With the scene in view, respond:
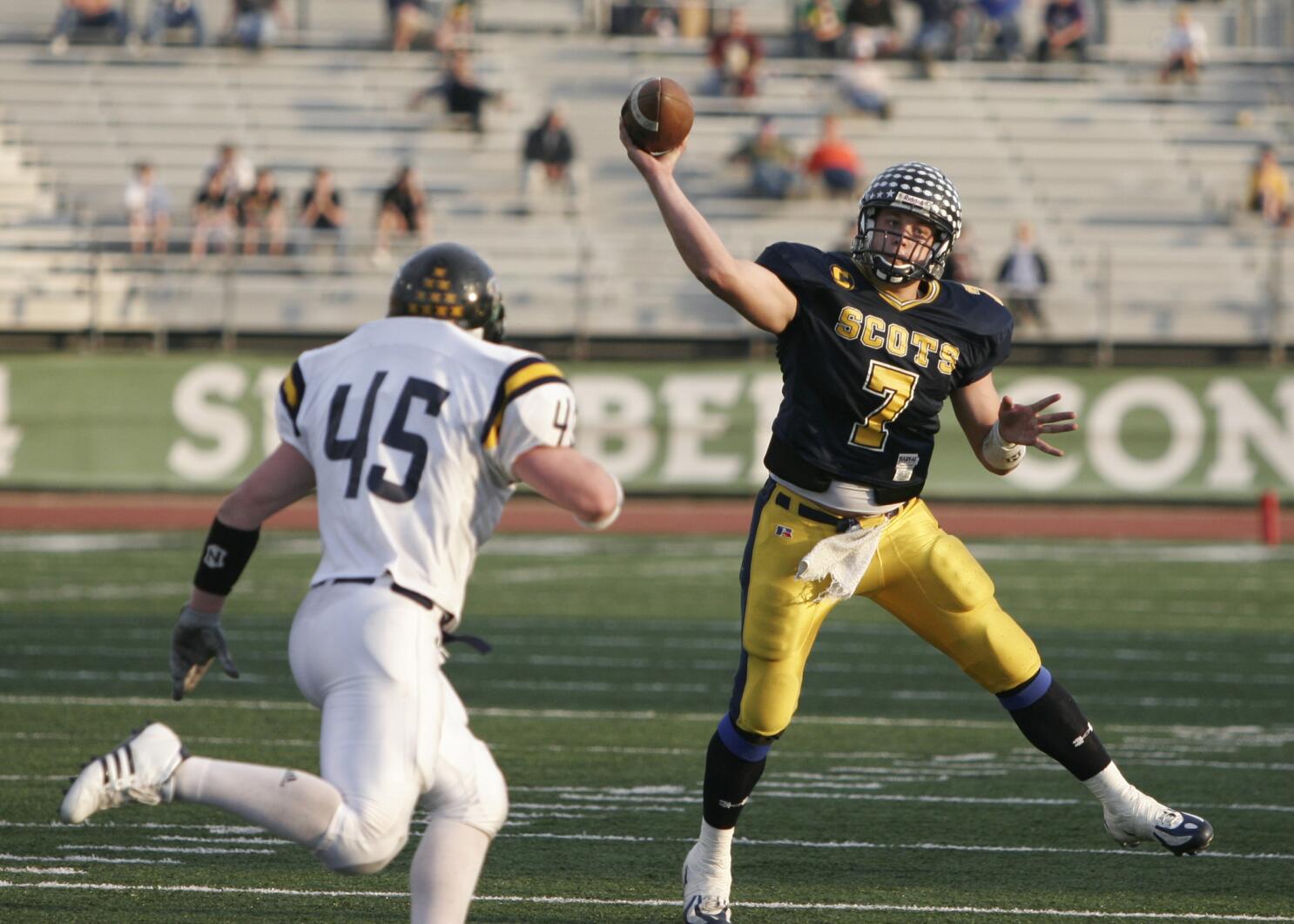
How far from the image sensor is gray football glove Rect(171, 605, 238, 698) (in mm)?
4324

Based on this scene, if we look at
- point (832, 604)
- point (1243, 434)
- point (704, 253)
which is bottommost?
point (1243, 434)

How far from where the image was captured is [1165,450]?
1791cm

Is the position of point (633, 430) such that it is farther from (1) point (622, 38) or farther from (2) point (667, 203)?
(2) point (667, 203)

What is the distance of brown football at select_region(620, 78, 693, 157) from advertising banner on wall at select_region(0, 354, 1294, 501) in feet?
42.1

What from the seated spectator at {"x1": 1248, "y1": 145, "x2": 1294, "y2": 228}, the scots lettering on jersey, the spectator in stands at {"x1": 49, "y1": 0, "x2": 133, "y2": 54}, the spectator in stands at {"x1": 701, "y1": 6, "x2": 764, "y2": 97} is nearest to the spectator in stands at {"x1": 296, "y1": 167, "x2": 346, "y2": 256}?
the spectator in stands at {"x1": 49, "y1": 0, "x2": 133, "y2": 54}

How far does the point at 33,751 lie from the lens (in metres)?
7.23

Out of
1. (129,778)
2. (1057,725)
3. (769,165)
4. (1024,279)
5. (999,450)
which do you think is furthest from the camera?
(769,165)

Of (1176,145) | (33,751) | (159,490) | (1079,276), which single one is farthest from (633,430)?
(33,751)

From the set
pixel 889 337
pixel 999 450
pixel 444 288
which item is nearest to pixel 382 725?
pixel 444 288

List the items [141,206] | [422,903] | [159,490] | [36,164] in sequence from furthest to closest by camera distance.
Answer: [36,164], [141,206], [159,490], [422,903]

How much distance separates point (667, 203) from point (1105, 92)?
820 inches

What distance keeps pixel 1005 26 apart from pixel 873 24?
1.91m

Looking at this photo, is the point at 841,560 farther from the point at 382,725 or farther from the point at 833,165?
the point at 833,165

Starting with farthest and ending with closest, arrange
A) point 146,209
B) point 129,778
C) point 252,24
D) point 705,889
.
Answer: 1. point 252,24
2. point 146,209
3. point 705,889
4. point 129,778
